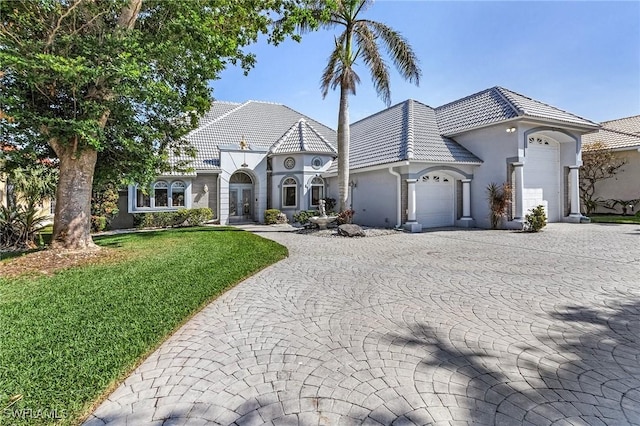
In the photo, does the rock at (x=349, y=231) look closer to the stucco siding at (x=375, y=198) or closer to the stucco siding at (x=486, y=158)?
the stucco siding at (x=375, y=198)

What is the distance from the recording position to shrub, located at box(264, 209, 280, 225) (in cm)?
2033

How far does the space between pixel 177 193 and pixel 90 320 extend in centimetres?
1635

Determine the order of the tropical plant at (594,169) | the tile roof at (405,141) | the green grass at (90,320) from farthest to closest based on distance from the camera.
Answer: the tropical plant at (594,169) → the tile roof at (405,141) → the green grass at (90,320)

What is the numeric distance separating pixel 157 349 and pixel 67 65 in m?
6.15

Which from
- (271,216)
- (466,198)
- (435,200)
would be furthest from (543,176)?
(271,216)

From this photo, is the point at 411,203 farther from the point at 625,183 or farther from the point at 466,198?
the point at 625,183

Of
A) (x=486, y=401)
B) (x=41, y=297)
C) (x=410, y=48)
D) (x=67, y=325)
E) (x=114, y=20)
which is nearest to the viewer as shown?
(x=486, y=401)

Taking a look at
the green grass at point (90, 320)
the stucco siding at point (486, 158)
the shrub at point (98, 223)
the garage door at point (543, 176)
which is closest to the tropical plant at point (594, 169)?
the garage door at point (543, 176)

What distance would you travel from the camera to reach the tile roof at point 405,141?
16172mm

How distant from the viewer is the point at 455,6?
40.8 feet

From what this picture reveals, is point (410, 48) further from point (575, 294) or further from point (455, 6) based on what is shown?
point (575, 294)

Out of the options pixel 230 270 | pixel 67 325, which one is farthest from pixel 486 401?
pixel 230 270

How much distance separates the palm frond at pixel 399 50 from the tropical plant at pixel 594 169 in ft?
49.4

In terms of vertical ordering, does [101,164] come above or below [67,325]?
above
